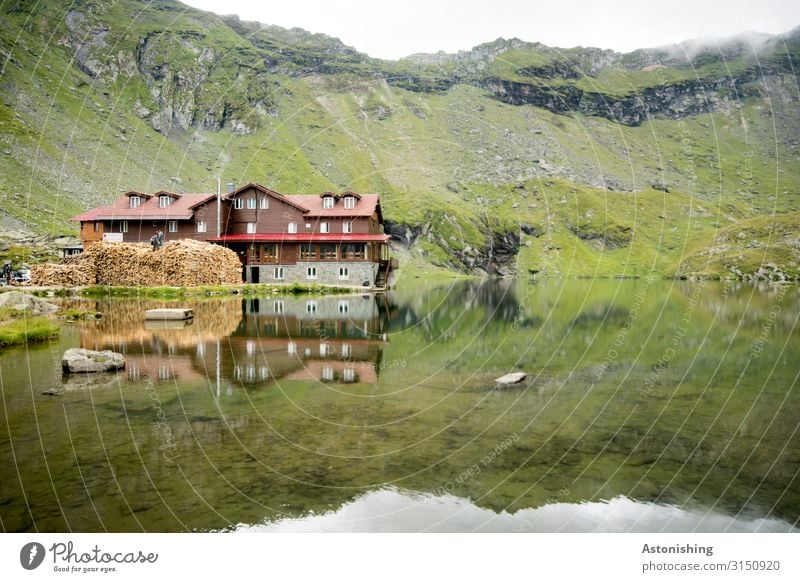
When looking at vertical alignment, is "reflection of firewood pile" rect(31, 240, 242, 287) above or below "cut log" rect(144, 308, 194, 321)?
above

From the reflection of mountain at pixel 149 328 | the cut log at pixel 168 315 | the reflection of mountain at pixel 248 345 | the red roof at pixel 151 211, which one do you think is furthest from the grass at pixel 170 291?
the red roof at pixel 151 211

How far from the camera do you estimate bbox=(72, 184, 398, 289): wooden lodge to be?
260 feet

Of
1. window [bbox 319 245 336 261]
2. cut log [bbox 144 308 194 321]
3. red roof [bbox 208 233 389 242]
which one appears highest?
red roof [bbox 208 233 389 242]

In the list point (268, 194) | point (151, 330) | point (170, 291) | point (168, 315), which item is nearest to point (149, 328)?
point (151, 330)

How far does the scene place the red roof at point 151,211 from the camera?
81250 millimetres

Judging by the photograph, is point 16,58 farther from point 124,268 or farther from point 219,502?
point 219,502

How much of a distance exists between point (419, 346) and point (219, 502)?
19.1 m

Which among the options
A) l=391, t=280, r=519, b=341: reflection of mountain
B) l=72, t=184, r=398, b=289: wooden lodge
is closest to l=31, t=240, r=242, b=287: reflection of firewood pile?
l=72, t=184, r=398, b=289: wooden lodge

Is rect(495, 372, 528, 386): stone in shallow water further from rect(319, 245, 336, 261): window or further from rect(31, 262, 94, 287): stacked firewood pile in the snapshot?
rect(319, 245, 336, 261): window

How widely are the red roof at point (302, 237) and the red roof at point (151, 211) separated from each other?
6.63 metres

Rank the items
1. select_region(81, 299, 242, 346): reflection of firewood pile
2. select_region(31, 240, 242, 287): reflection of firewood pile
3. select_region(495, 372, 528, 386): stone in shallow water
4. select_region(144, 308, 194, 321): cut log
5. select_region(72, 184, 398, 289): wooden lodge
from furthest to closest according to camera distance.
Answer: select_region(72, 184, 398, 289): wooden lodge → select_region(31, 240, 242, 287): reflection of firewood pile → select_region(144, 308, 194, 321): cut log → select_region(81, 299, 242, 346): reflection of firewood pile → select_region(495, 372, 528, 386): stone in shallow water

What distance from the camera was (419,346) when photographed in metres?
27.6

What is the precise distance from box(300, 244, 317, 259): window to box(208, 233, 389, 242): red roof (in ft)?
4.66

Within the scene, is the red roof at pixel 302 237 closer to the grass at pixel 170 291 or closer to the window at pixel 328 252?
the window at pixel 328 252
